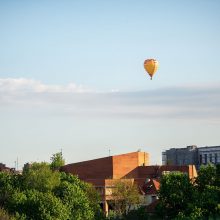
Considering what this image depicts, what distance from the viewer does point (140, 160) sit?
111000mm

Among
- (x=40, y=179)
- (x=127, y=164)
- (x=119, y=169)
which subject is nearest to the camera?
(x=40, y=179)

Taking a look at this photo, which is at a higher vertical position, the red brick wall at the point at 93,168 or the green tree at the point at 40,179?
the red brick wall at the point at 93,168

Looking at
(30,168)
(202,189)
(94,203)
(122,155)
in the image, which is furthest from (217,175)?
(122,155)

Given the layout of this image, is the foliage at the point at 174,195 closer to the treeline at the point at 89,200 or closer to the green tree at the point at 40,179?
the treeline at the point at 89,200

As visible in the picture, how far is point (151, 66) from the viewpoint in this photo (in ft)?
218

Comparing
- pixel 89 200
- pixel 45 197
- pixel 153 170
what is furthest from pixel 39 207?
pixel 153 170

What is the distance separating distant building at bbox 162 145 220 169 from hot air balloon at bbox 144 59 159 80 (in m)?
102

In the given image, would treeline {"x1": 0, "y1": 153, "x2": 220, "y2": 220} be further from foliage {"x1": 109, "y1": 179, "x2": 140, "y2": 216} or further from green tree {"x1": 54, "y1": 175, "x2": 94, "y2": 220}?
foliage {"x1": 109, "y1": 179, "x2": 140, "y2": 216}

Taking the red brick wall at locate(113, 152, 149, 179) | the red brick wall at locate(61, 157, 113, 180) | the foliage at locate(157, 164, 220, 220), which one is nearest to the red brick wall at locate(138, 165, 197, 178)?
the red brick wall at locate(113, 152, 149, 179)

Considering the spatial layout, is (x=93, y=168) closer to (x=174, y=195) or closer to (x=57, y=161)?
(x=57, y=161)

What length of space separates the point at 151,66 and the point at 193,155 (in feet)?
345

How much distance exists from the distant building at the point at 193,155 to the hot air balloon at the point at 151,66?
101823 millimetres

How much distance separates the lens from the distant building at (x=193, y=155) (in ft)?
550

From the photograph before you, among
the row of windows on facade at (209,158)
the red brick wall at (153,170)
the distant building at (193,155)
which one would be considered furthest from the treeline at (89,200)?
the row of windows on facade at (209,158)
